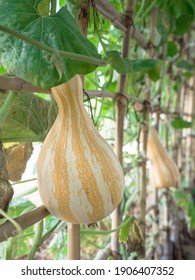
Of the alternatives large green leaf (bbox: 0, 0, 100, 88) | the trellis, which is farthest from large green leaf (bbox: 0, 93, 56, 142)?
large green leaf (bbox: 0, 0, 100, 88)

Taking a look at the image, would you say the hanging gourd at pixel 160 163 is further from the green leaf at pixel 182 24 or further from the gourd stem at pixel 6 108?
the gourd stem at pixel 6 108

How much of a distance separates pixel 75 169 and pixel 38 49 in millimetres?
150

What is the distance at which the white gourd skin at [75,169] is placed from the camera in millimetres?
457

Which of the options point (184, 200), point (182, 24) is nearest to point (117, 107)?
point (182, 24)

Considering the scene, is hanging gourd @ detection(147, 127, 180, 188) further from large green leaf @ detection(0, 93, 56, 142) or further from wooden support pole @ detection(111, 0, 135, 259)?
large green leaf @ detection(0, 93, 56, 142)

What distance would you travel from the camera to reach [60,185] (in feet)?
1.49

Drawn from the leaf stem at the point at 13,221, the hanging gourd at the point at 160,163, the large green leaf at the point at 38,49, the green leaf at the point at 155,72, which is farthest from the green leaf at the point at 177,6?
the leaf stem at the point at 13,221

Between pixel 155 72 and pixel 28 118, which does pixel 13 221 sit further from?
pixel 155 72

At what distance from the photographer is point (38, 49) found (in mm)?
387

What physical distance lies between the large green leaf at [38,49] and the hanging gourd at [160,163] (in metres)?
0.73
